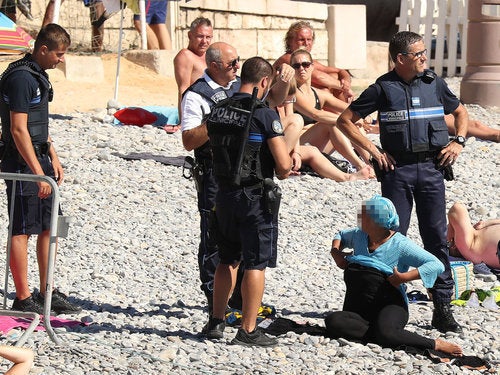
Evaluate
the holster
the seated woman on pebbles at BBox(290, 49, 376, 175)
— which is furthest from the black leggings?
the seated woman on pebbles at BBox(290, 49, 376, 175)

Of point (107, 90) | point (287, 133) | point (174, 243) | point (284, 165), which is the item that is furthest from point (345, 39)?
point (284, 165)

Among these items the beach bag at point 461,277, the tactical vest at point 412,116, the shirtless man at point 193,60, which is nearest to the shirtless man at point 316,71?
the shirtless man at point 193,60

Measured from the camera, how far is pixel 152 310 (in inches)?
312

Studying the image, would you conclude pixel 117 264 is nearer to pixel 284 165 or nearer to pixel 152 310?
pixel 152 310

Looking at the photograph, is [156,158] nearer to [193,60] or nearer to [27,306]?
[193,60]

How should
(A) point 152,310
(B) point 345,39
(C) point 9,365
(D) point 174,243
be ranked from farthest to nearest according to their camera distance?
1. (B) point 345,39
2. (D) point 174,243
3. (A) point 152,310
4. (C) point 9,365

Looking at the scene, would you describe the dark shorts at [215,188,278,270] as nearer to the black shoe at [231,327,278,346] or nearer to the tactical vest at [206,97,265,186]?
the tactical vest at [206,97,265,186]

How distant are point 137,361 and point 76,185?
499 centimetres

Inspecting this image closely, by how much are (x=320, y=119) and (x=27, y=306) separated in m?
5.19

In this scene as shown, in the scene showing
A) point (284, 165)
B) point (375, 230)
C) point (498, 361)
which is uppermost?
point (284, 165)

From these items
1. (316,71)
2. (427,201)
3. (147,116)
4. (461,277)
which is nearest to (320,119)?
(316,71)

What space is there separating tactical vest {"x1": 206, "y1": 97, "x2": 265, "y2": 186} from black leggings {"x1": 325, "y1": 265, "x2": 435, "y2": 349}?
943 millimetres

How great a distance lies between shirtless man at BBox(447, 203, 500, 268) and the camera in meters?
9.53

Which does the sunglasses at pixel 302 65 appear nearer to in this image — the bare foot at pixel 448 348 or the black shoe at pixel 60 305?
the black shoe at pixel 60 305
